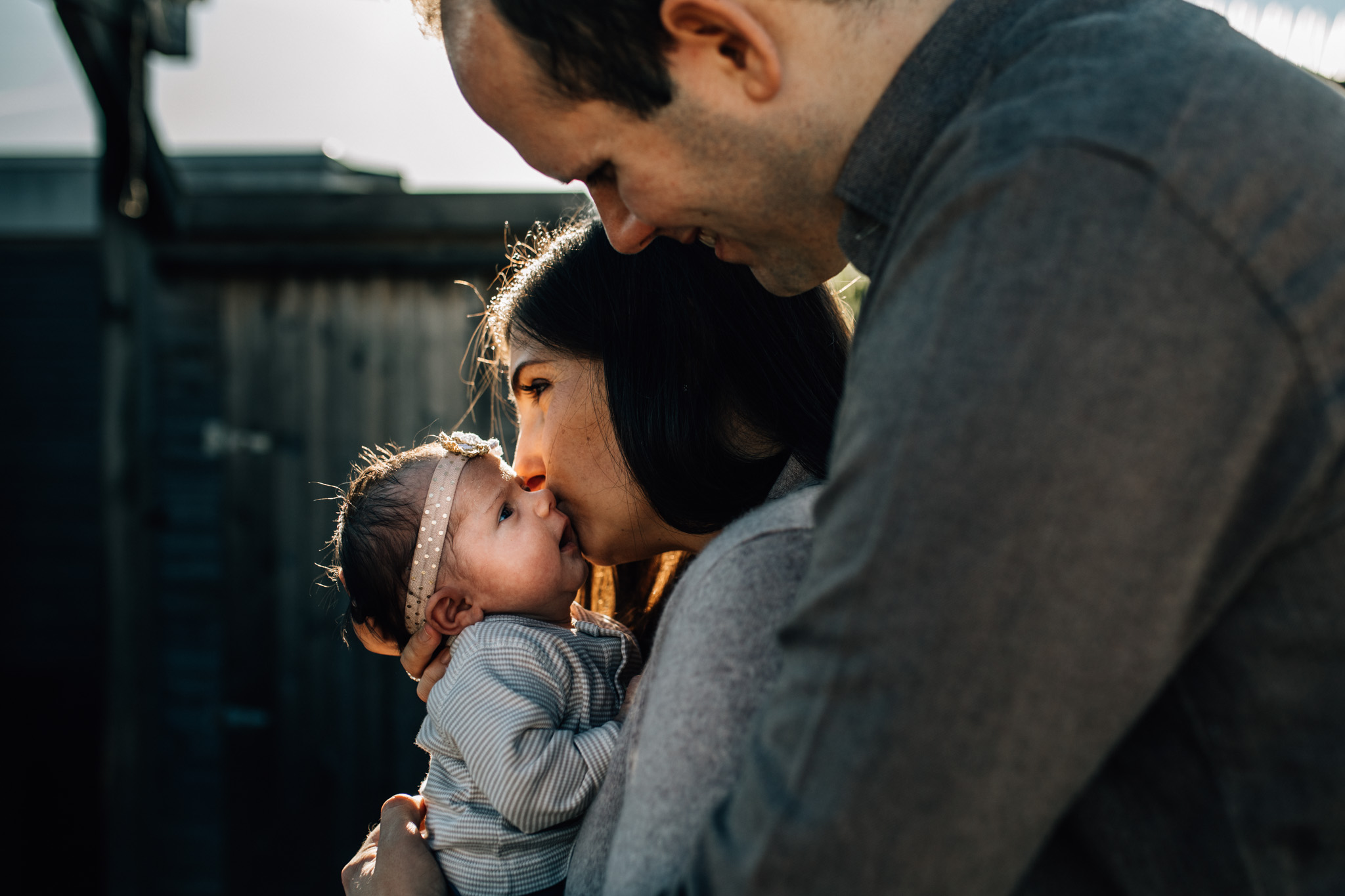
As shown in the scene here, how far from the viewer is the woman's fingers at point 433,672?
81.4 inches

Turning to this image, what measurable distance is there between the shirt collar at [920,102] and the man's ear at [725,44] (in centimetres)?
12

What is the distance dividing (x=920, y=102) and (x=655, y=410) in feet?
2.86

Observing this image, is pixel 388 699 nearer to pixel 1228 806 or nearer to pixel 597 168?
pixel 597 168

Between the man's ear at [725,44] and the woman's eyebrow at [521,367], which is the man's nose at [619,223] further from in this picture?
the woman's eyebrow at [521,367]

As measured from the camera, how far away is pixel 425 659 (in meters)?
2.06

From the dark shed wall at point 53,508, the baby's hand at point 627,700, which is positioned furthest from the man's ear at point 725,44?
the dark shed wall at point 53,508

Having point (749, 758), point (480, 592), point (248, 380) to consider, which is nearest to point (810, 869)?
point (749, 758)

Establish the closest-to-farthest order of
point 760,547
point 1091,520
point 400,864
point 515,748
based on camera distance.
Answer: point 1091,520 → point 760,547 → point 515,748 → point 400,864

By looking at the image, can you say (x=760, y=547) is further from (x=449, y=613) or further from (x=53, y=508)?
(x=53, y=508)

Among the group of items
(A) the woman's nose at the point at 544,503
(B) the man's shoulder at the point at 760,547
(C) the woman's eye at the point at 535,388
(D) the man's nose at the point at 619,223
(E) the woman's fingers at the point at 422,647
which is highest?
(D) the man's nose at the point at 619,223

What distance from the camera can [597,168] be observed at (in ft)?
3.75

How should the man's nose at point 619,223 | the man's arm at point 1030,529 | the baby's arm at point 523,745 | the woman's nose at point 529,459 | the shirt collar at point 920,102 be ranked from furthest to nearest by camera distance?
the woman's nose at point 529,459, the baby's arm at point 523,745, the man's nose at point 619,223, the shirt collar at point 920,102, the man's arm at point 1030,529

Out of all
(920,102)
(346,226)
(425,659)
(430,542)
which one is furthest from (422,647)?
(346,226)

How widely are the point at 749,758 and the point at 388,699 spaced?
3671 millimetres
